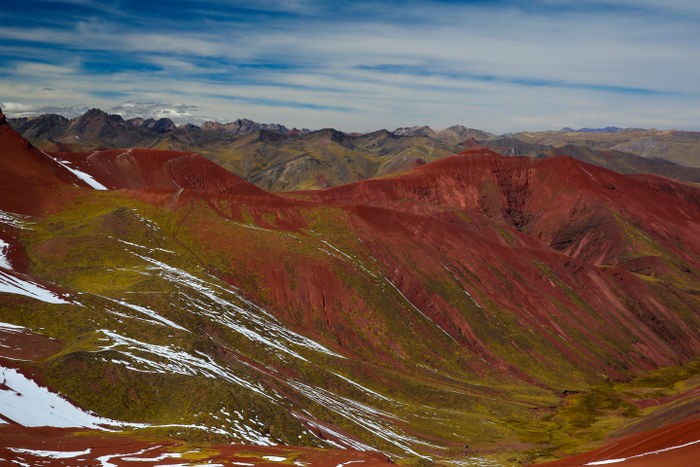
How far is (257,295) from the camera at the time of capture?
10256cm

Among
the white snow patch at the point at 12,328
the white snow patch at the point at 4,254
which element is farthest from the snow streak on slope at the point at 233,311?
the white snow patch at the point at 12,328

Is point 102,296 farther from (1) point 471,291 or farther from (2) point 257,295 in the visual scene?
(1) point 471,291

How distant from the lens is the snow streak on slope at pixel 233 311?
83.8 metres

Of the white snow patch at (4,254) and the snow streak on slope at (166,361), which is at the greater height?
the white snow patch at (4,254)

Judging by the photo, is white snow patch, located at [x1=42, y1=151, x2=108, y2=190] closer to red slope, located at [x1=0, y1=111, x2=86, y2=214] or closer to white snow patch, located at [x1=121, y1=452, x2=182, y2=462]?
red slope, located at [x1=0, y1=111, x2=86, y2=214]

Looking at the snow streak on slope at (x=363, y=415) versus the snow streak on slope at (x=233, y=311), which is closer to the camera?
the snow streak on slope at (x=363, y=415)

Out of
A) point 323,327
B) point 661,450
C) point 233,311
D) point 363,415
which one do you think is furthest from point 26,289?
point 661,450

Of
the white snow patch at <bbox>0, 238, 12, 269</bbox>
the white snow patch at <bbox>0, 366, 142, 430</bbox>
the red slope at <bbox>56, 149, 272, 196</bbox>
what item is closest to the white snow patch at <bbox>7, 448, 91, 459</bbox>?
the white snow patch at <bbox>0, 366, 142, 430</bbox>

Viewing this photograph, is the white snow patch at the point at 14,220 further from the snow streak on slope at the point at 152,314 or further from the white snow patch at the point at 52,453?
the white snow patch at the point at 52,453

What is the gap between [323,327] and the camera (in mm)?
102375

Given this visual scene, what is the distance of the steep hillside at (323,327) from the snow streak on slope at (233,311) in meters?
0.39

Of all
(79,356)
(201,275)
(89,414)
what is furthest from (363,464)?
(201,275)

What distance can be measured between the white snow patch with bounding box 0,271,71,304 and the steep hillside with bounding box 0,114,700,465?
1.04 feet

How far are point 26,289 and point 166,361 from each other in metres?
19.2
